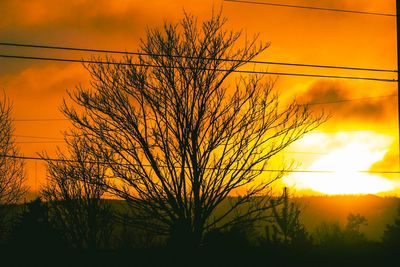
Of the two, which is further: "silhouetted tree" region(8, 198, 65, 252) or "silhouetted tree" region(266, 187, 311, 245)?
"silhouetted tree" region(8, 198, 65, 252)

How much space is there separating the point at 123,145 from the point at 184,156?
1813 mm

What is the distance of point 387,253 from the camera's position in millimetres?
20984

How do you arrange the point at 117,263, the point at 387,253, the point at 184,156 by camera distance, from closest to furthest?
the point at 184,156 < the point at 117,263 < the point at 387,253

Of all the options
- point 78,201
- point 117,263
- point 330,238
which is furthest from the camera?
Answer: point 78,201

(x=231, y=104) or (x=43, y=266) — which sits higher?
(x=231, y=104)

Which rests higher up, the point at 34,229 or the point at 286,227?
the point at 34,229

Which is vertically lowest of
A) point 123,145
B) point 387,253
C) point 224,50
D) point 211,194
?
point 387,253

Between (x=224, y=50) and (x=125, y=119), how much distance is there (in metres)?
3.70

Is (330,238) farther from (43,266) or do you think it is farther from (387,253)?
(43,266)

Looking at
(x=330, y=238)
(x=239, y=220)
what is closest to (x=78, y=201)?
(x=330, y=238)

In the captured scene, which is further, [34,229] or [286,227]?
[286,227]

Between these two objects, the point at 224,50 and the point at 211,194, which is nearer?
the point at 211,194

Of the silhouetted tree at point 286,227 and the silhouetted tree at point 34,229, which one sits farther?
the silhouetted tree at point 34,229

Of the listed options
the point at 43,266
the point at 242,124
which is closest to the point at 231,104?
the point at 242,124
